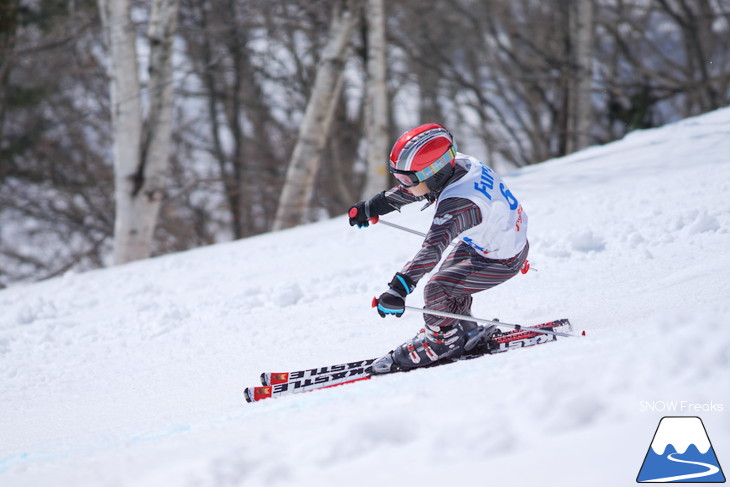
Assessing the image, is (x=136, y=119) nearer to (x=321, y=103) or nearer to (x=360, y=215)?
(x=321, y=103)

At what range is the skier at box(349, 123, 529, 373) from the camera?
137 inches

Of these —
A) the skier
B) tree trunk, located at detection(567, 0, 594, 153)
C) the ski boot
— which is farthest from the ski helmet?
tree trunk, located at detection(567, 0, 594, 153)

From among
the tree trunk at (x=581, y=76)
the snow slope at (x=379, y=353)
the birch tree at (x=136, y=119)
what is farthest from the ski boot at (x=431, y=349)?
the tree trunk at (x=581, y=76)

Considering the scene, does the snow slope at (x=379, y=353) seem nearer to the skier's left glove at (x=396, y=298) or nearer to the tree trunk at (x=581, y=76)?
the skier's left glove at (x=396, y=298)

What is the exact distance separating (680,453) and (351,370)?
2138 millimetres

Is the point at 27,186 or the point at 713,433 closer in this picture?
the point at 713,433

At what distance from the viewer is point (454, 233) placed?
340 centimetres

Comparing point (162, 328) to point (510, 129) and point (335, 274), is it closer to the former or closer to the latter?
point (335, 274)

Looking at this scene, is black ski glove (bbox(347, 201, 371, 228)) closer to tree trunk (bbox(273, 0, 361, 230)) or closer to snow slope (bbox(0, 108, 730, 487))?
snow slope (bbox(0, 108, 730, 487))

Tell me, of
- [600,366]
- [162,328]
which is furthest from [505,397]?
[162,328]

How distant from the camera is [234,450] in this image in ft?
7.49

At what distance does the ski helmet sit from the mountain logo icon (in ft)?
6.31

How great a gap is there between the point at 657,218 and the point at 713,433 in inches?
160

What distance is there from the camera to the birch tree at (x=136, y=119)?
8.38 meters
